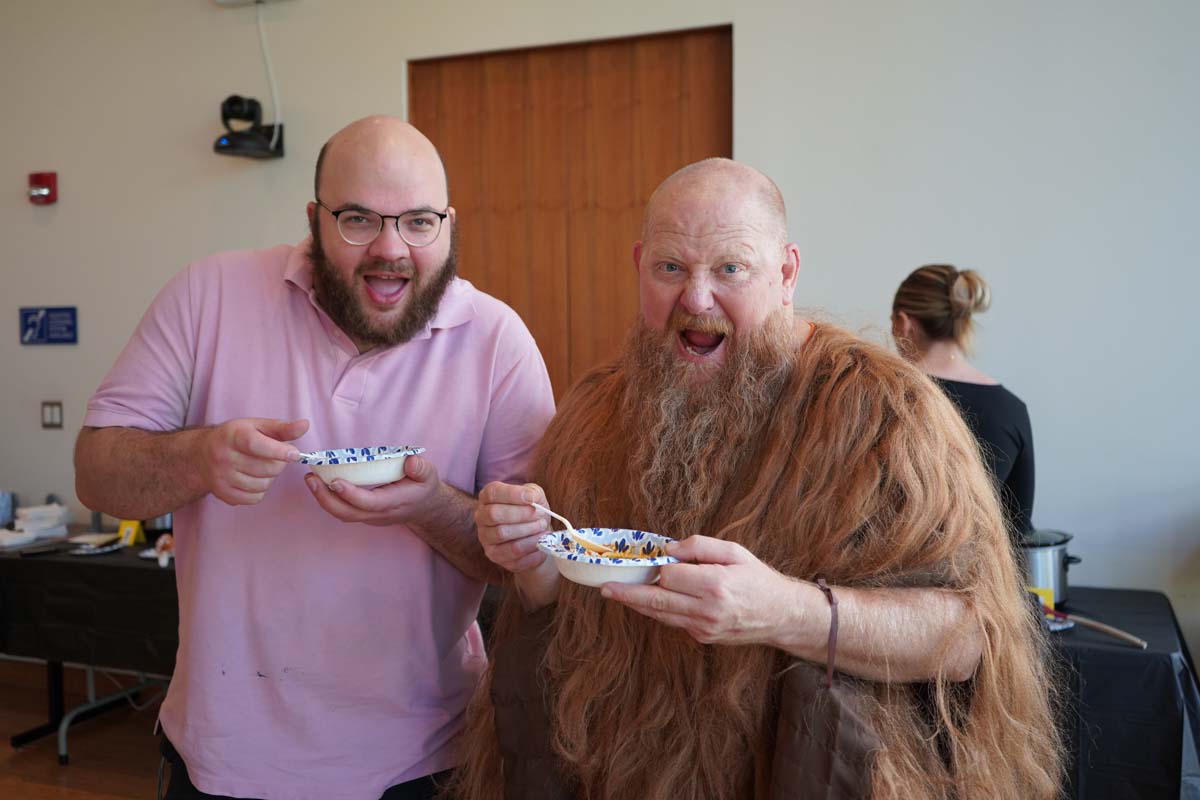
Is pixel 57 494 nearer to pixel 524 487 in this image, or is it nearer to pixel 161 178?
pixel 161 178

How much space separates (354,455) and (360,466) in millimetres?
88

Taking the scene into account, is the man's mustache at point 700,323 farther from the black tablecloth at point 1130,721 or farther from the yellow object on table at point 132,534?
the yellow object on table at point 132,534

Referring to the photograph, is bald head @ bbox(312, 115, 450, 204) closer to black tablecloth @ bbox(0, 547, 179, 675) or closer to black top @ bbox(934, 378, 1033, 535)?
black top @ bbox(934, 378, 1033, 535)

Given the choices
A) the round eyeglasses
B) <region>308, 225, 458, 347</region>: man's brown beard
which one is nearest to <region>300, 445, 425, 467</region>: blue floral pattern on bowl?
<region>308, 225, 458, 347</region>: man's brown beard

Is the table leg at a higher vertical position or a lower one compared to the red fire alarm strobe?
lower

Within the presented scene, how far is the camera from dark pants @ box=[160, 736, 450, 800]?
5.49 ft

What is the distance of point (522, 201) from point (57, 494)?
10.1ft

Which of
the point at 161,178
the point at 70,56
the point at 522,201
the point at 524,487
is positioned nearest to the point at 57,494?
the point at 161,178

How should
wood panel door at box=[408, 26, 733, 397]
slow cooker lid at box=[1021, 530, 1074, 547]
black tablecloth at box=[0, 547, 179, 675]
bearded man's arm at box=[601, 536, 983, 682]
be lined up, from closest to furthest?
1. bearded man's arm at box=[601, 536, 983, 682]
2. slow cooker lid at box=[1021, 530, 1074, 547]
3. black tablecloth at box=[0, 547, 179, 675]
4. wood panel door at box=[408, 26, 733, 397]

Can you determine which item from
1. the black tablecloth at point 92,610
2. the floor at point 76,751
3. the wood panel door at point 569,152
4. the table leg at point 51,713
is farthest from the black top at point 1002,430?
the table leg at point 51,713

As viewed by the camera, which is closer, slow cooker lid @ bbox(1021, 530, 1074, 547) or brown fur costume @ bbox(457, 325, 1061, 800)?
brown fur costume @ bbox(457, 325, 1061, 800)

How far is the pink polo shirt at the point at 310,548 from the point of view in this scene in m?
1.65

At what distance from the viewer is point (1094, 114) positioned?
3615 millimetres

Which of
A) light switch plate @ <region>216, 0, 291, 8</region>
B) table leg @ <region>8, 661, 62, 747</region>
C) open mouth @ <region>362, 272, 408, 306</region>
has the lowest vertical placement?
table leg @ <region>8, 661, 62, 747</region>
